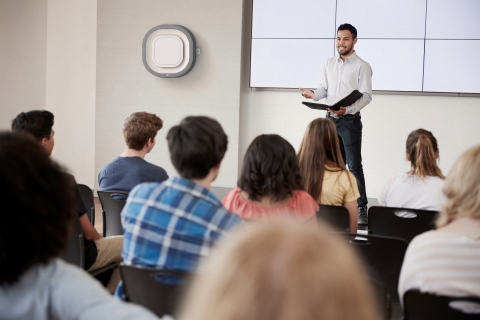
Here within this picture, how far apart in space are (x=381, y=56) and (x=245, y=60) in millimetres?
1588

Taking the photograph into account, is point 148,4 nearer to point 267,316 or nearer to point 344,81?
point 344,81

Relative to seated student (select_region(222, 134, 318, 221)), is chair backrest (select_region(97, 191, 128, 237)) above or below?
below

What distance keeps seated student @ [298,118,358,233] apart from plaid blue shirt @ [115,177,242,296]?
1.42 meters

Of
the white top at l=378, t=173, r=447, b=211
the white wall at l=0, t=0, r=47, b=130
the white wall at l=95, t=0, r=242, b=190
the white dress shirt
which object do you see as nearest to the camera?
the white top at l=378, t=173, r=447, b=211

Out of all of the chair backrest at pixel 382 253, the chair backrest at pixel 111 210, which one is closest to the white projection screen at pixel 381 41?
the chair backrest at pixel 111 210

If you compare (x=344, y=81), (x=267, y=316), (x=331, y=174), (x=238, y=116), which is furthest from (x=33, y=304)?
(x=238, y=116)

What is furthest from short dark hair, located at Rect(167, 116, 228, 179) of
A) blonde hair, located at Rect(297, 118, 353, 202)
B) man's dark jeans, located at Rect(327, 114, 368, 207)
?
man's dark jeans, located at Rect(327, 114, 368, 207)

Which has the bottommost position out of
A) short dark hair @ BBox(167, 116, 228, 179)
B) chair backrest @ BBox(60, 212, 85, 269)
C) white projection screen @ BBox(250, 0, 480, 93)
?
chair backrest @ BBox(60, 212, 85, 269)

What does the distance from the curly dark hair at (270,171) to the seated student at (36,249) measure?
1.38 m

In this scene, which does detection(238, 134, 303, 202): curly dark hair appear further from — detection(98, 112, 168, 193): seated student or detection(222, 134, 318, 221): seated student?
detection(98, 112, 168, 193): seated student

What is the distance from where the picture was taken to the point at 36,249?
3.64 ft

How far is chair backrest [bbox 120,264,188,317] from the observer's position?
5.41 ft

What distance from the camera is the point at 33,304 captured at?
1088mm

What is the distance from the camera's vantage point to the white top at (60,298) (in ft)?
3.35
